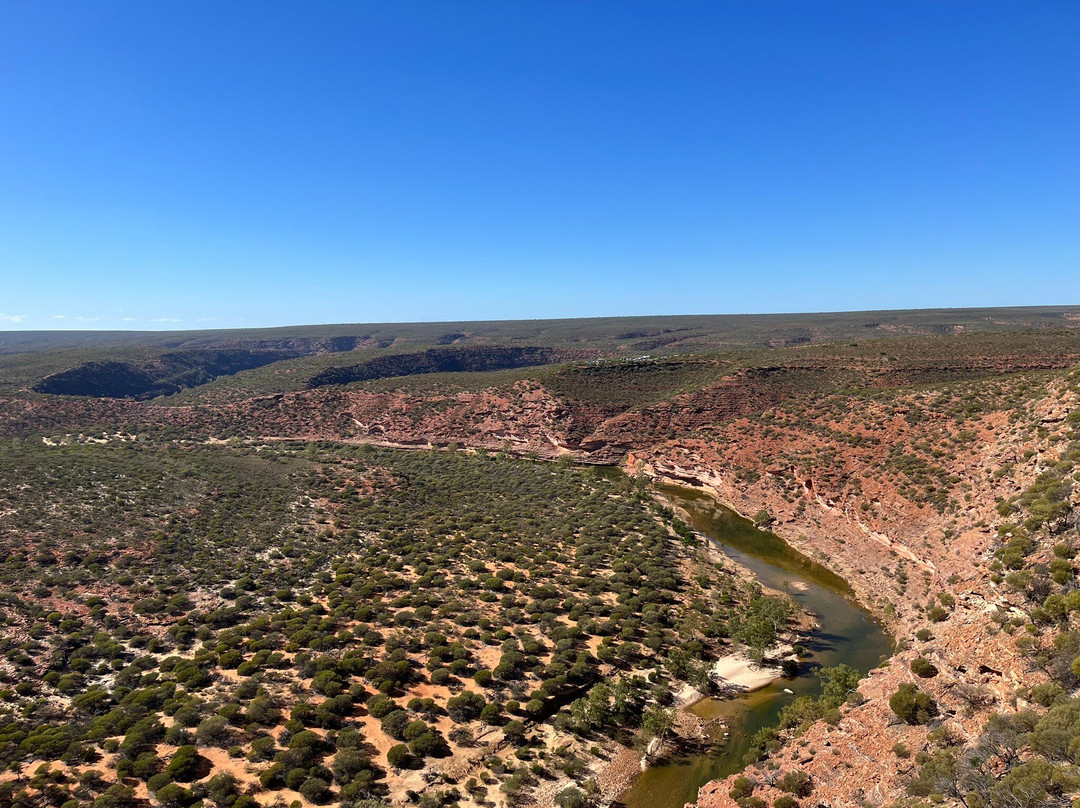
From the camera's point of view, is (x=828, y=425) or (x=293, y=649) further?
(x=828, y=425)

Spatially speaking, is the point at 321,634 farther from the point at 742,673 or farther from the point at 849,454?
the point at 849,454

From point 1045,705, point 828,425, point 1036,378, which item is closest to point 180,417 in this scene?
point 828,425

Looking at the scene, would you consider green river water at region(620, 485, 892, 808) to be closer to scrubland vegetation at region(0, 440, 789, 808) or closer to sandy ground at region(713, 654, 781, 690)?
sandy ground at region(713, 654, 781, 690)

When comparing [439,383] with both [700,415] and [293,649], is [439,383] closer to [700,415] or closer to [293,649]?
[700,415]

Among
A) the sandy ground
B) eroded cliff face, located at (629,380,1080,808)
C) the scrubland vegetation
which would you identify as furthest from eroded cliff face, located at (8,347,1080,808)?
the scrubland vegetation

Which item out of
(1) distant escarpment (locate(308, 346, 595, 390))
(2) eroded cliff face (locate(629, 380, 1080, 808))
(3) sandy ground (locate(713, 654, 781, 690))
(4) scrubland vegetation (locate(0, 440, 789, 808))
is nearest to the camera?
(2) eroded cliff face (locate(629, 380, 1080, 808))

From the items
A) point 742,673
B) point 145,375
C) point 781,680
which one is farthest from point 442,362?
point 781,680
